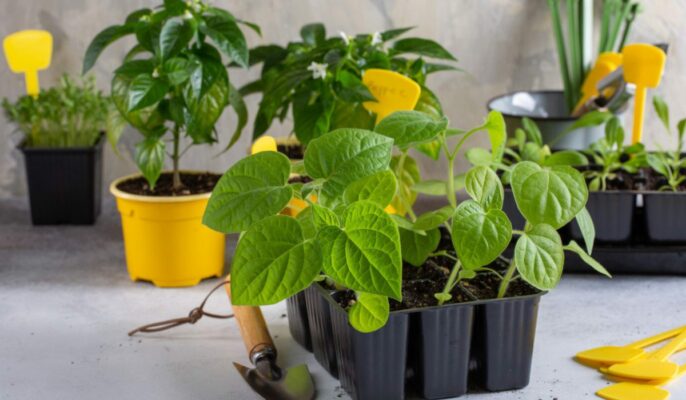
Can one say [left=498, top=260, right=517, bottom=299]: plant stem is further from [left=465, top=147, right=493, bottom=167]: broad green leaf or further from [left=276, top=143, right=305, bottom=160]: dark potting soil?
[left=276, top=143, right=305, bottom=160]: dark potting soil

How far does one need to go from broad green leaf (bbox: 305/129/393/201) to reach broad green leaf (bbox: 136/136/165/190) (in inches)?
19.2

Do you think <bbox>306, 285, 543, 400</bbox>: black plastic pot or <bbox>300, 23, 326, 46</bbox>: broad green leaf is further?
<bbox>300, 23, 326, 46</bbox>: broad green leaf

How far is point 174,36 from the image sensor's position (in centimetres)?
130

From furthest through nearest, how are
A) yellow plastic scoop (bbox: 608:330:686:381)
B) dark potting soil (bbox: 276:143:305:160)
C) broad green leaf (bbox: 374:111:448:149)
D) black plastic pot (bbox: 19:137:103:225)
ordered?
black plastic pot (bbox: 19:137:103:225) < dark potting soil (bbox: 276:143:305:160) < yellow plastic scoop (bbox: 608:330:686:381) < broad green leaf (bbox: 374:111:448:149)

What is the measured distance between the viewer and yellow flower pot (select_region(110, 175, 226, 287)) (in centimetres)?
138

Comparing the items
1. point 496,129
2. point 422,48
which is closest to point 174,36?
point 422,48

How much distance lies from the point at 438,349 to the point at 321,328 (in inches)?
6.3

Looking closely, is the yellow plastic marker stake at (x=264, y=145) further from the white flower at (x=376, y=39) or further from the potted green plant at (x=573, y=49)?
the potted green plant at (x=573, y=49)

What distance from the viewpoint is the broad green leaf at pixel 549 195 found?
0.93m

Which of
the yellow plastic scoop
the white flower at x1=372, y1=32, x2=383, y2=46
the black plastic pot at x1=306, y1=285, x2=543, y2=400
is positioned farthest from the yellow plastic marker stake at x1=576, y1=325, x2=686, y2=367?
the white flower at x1=372, y1=32, x2=383, y2=46

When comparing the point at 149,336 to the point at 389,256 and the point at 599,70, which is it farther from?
the point at 599,70

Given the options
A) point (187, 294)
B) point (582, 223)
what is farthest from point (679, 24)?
point (187, 294)

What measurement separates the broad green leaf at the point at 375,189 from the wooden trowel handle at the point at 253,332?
0.71 feet

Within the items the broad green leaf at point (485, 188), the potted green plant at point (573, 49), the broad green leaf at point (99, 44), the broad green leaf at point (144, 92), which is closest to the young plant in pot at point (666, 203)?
the potted green plant at point (573, 49)
